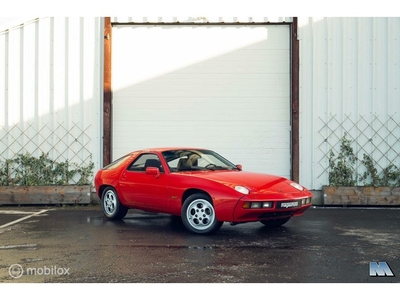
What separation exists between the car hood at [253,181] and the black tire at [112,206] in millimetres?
1951

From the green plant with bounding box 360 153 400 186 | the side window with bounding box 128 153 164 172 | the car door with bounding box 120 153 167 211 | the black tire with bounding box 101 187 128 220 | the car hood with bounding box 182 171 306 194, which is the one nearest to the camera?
the car hood with bounding box 182 171 306 194

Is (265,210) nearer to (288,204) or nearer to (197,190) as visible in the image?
(288,204)

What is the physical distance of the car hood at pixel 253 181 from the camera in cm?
805

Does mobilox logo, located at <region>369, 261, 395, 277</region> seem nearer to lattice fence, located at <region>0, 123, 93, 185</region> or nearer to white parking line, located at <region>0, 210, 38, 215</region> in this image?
white parking line, located at <region>0, 210, 38, 215</region>

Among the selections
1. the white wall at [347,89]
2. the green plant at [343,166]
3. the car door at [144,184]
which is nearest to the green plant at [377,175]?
the white wall at [347,89]

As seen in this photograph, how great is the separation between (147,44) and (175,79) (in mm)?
1118

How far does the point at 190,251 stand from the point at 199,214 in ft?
4.49

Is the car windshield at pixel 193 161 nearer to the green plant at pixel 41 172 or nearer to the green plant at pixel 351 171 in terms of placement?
the green plant at pixel 351 171

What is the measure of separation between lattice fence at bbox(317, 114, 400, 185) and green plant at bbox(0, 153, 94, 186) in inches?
228

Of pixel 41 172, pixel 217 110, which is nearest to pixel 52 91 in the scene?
pixel 41 172

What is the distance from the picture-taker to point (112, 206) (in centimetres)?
1010

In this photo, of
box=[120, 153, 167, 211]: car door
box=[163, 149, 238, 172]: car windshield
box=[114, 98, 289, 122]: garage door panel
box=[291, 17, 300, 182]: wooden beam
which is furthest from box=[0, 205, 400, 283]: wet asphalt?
box=[114, 98, 289, 122]: garage door panel

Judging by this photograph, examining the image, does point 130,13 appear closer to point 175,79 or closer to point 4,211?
point 175,79

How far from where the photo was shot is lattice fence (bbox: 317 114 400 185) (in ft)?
44.9
